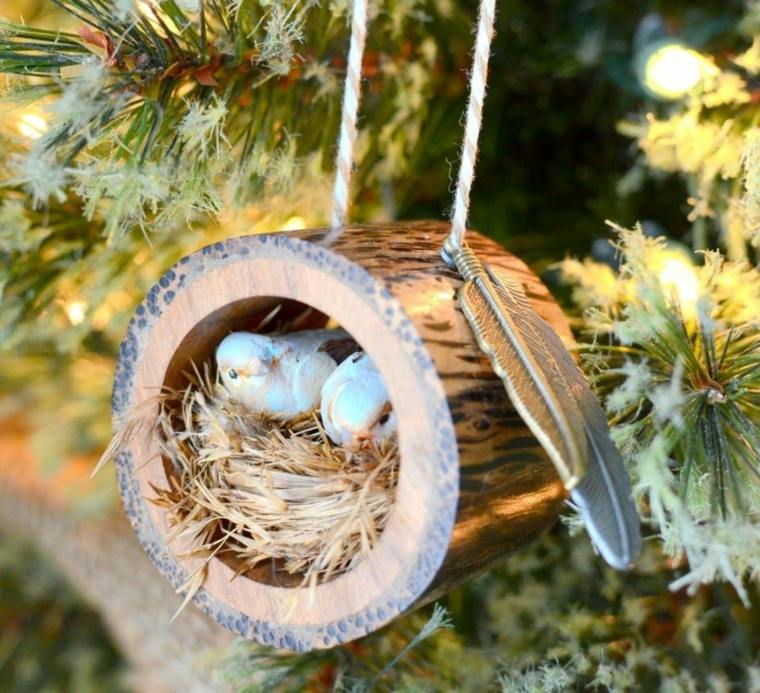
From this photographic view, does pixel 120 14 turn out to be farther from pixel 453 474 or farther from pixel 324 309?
pixel 453 474

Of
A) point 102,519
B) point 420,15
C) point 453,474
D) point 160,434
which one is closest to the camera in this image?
point 453,474

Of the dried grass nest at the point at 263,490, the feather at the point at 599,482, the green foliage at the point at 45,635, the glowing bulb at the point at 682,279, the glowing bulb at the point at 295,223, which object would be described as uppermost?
the glowing bulb at the point at 295,223

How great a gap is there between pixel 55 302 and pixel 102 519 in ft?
1.15

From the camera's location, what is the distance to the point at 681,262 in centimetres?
55

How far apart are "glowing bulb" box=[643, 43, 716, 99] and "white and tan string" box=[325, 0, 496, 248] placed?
18 cm

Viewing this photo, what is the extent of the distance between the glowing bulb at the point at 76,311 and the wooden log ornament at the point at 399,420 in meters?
0.18

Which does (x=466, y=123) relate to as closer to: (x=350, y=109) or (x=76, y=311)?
(x=350, y=109)

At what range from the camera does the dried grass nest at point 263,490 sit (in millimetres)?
449

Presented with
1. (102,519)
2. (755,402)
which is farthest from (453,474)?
(102,519)

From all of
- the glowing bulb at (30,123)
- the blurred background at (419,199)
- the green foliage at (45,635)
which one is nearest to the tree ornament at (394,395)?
the blurred background at (419,199)

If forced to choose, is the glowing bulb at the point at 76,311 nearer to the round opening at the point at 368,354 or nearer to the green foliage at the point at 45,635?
the round opening at the point at 368,354

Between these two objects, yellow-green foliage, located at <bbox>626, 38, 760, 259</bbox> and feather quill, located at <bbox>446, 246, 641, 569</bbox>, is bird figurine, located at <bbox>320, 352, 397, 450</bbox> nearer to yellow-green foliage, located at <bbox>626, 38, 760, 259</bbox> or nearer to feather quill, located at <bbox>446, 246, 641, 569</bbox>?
feather quill, located at <bbox>446, 246, 641, 569</bbox>

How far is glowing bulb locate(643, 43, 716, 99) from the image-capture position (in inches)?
22.3

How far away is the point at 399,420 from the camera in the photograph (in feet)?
1.33
